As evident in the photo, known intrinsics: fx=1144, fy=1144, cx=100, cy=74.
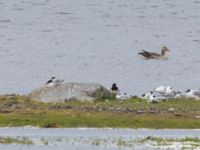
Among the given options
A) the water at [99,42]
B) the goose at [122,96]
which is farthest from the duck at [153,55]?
the goose at [122,96]

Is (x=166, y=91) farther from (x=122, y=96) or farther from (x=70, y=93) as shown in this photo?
(x=70, y=93)

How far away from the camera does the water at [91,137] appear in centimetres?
2242

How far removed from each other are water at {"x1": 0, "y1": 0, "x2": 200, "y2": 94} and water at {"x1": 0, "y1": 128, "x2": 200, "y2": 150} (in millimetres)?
9364

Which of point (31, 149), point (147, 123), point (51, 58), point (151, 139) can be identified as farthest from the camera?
point (51, 58)

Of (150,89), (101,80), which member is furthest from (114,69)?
(150,89)

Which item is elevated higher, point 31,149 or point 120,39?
point 120,39

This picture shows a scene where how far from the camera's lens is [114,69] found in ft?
135

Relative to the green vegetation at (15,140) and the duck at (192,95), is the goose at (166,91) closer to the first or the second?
the duck at (192,95)

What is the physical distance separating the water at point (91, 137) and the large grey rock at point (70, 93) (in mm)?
4438

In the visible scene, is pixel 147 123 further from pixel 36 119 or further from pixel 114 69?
pixel 114 69

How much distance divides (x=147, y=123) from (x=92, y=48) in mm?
20563

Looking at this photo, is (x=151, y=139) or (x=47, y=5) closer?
(x=151, y=139)

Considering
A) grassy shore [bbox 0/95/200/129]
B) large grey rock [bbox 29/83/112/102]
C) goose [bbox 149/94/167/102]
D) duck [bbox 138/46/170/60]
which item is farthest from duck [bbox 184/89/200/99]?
duck [bbox 138/46/170/60]

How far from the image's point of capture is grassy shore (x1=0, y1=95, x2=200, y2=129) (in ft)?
88.3
